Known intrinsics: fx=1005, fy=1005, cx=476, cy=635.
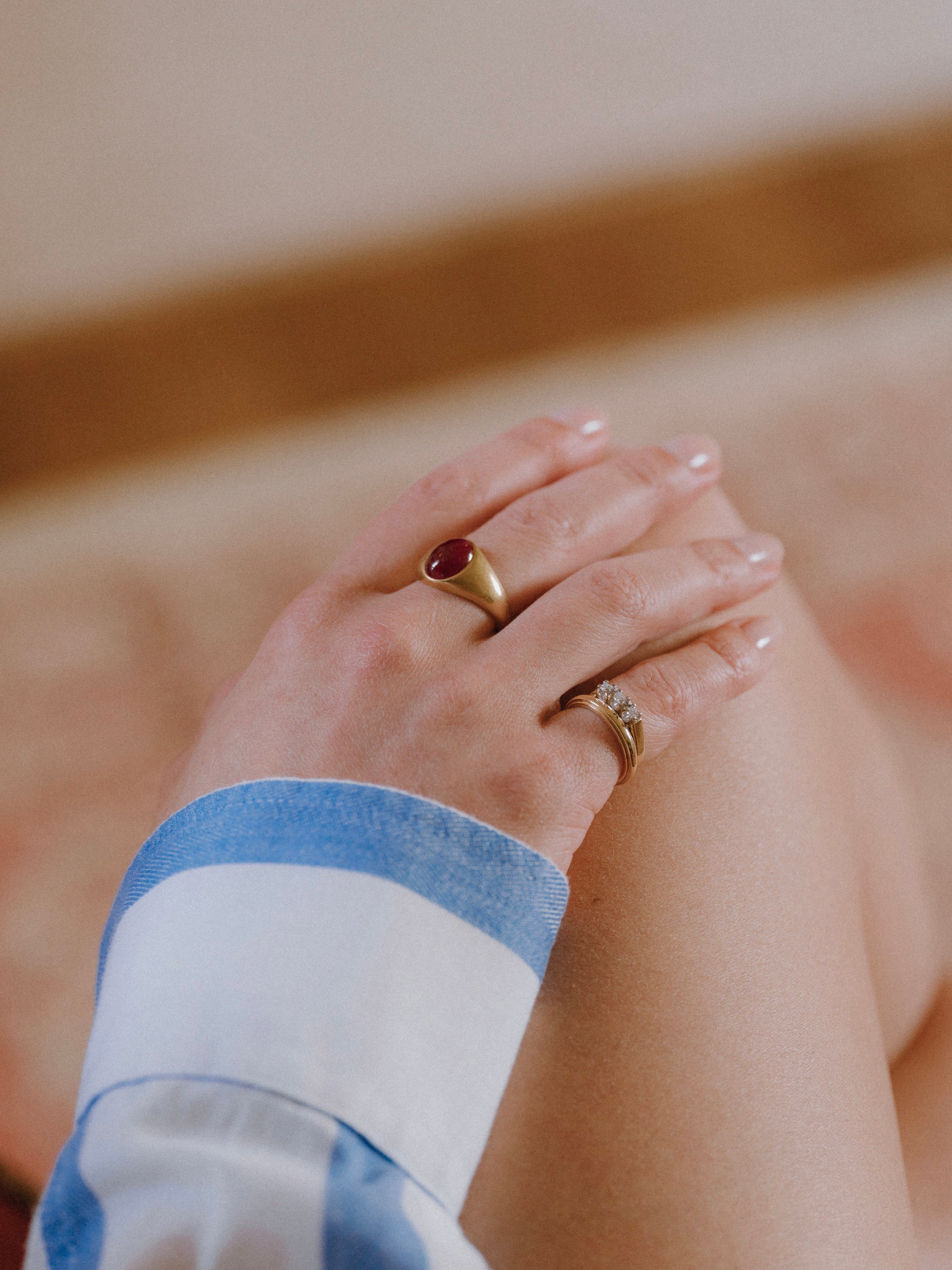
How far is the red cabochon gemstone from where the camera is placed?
1.89 feet

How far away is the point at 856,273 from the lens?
1841 mm

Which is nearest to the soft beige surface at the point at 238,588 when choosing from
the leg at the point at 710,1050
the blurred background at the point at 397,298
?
the blurred background at the point at 397,298

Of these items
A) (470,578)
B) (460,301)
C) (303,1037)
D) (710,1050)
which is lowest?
(710,1050)

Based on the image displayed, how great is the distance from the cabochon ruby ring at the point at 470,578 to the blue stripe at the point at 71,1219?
0.32 m

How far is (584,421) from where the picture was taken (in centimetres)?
69

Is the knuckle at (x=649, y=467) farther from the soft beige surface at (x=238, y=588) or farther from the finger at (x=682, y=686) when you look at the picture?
the soft beige surface at (x=238, y=588)

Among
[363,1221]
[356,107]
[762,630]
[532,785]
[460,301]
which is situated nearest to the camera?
[363,1221]

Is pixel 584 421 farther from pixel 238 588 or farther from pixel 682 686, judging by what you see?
pixel 238 588

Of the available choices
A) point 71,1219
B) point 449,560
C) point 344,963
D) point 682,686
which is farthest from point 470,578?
point 71,1219

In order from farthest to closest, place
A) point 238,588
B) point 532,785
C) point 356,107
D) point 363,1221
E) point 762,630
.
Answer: point 356,107
point 238,588
point 762,630
point 532,785
point 363,1221

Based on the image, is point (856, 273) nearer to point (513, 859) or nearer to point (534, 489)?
point (534, 489)

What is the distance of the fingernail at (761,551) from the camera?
627 mm

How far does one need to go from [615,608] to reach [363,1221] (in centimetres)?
32

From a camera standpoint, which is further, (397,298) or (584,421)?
(397,298)
